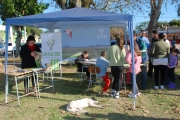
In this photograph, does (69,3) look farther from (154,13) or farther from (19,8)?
(154,13)

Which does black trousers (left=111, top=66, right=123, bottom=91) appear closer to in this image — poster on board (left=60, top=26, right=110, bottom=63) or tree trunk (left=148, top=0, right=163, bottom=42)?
poster on board (left=60, top=26, right=110, bottom=63)

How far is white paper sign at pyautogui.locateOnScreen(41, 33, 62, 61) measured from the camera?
6996 millimetres

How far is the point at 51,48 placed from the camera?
7.16 m

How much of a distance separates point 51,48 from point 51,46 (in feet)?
0.23

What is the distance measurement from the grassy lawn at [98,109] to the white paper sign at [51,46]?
116cm

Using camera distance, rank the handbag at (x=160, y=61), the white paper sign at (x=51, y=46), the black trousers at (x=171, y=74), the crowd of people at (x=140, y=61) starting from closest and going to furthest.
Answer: the crowd of people at (x=140, y=61) → the handbag at (x=160, y=61) → the black trousers at (x=171, y=74) → the white paper sign at (x=51, y=46)

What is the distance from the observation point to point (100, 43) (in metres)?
10.7

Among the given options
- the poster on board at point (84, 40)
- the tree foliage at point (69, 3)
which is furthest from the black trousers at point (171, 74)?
the tree foliage at point (69, 3)

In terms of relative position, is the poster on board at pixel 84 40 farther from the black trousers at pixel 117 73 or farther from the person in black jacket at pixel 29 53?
the black trousers at pixel 117 73

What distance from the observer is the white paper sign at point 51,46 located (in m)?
7.00

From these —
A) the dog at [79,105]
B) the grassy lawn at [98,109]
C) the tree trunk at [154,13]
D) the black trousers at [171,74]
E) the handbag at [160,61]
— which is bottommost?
the grassy lawn at [98,109]

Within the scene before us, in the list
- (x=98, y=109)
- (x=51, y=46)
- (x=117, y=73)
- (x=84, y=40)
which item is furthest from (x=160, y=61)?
(x=84, y=40)

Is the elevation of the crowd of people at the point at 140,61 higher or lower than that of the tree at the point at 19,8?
lower

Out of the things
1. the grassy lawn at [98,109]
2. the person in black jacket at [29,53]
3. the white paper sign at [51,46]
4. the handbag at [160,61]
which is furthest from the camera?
the white paper sign at [51,46]
